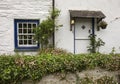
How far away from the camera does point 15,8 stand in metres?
13.8

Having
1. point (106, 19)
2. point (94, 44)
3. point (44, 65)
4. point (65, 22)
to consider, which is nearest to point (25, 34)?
point (65, 22)

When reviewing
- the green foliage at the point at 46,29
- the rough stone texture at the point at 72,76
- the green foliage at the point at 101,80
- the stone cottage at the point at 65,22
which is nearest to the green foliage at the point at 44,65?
the rough stone texture at the point at 72,76

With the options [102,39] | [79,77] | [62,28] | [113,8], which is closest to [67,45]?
[62,28]

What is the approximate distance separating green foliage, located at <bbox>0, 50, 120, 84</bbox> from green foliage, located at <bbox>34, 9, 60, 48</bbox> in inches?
164

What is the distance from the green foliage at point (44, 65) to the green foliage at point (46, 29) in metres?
4.18

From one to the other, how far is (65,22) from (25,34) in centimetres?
192

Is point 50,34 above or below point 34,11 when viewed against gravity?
below

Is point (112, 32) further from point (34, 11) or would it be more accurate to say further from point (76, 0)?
point (34, 11)

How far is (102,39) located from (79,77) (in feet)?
17.7

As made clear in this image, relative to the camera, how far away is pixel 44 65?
924 centimetres

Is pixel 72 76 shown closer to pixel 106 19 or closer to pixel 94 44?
pixel 94 44

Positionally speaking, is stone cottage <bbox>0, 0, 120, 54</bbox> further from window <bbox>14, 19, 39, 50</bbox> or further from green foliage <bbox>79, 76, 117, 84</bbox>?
green foliage <bbox>79, 76, 117, 84</bbox>

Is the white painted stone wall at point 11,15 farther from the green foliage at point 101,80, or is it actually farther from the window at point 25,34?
the green foliage at point 101,80

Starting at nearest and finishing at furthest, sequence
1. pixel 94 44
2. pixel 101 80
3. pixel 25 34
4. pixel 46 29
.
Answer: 1. pixel 101 80
2. pixel 46 29
3. pixel 25 34
4. pixel 94 44
